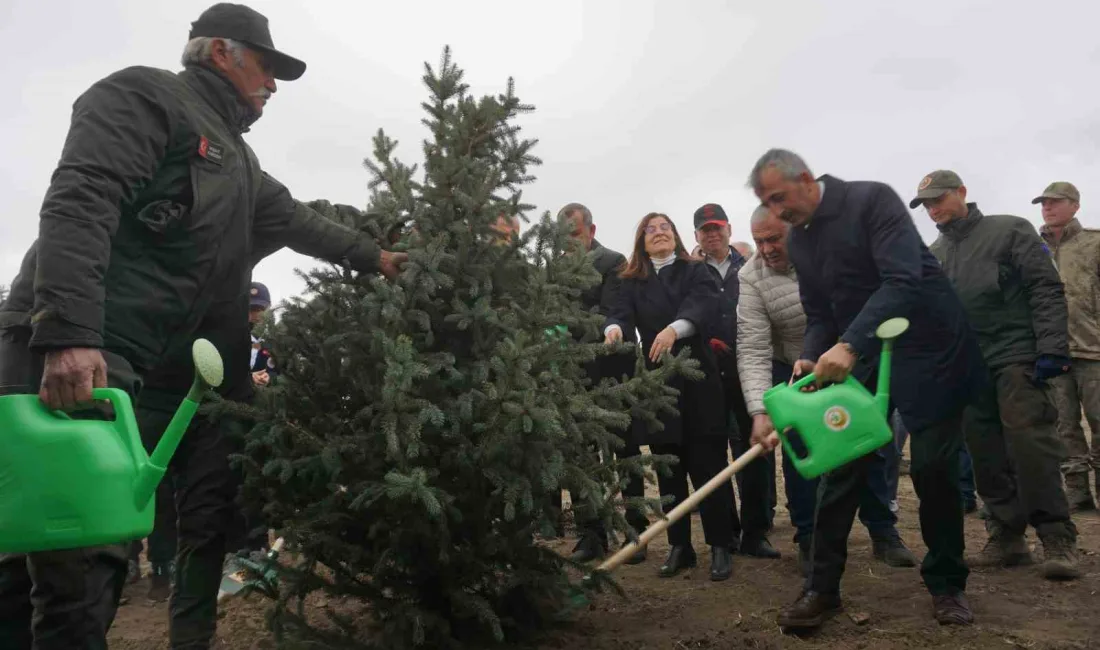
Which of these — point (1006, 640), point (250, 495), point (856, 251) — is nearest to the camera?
point (250, 495)

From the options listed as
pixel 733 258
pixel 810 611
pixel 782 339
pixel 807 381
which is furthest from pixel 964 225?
pixel 810 611

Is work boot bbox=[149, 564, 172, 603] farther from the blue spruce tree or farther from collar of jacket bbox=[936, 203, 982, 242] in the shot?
collar of jacket bbox=[936, 203, 982, 242]

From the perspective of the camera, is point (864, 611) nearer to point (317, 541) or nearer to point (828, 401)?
point (828, 401)

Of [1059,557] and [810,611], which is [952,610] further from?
[1059,557]

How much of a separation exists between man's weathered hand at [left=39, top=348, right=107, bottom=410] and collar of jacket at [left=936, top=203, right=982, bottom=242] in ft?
15.0

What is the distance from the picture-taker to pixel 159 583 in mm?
4852

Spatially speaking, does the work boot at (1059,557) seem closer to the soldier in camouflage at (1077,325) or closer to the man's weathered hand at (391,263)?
the soldier in camouflage at (1077,325)

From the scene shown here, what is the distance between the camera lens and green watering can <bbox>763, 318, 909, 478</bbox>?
3.15 metres

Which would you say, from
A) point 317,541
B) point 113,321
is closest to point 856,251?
point 317,541

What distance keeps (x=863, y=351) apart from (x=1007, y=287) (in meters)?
1.99

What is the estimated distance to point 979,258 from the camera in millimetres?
4801

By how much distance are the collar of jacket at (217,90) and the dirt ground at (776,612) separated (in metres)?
1.89

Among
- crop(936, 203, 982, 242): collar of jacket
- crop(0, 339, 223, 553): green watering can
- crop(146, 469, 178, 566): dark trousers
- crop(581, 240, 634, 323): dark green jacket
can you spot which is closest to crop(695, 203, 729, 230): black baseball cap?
crop(581, 240, 634, 323): dark green jacket

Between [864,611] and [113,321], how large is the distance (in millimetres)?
3216
